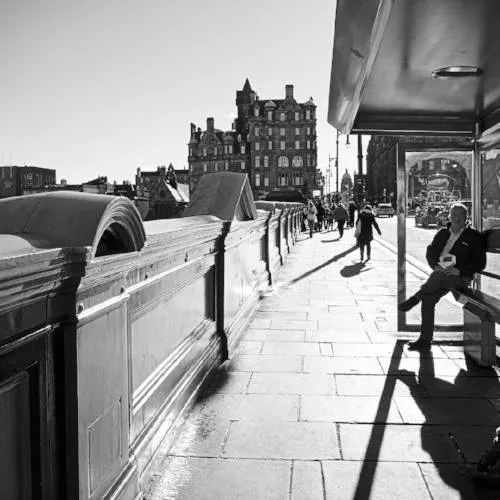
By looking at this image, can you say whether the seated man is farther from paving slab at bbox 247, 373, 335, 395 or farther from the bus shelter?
paving slab at bbox 247, 373, 335, 395

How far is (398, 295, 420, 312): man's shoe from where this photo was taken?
21.7ft

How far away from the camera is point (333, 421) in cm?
423

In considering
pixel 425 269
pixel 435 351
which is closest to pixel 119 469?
pixel 435 351

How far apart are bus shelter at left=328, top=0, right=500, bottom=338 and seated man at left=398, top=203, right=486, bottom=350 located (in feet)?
0.76

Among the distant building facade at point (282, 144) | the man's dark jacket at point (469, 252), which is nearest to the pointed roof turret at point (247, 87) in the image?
the distant building facade at point (282, 144)

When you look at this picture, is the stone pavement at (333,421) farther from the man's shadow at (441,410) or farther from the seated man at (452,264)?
the seated man at (452,264)

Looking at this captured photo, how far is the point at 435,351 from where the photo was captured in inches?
247

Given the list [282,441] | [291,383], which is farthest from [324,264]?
[282,441]

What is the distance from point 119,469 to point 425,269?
39.7 feet

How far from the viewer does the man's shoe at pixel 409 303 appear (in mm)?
6608

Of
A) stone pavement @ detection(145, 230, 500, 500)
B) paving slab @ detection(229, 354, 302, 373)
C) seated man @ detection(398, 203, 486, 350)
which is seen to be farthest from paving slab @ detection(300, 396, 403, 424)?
seated man @ detection(398, 203, 486, 350)

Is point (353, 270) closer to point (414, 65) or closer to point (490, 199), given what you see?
point (490, 199)

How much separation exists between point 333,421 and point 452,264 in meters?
2.87

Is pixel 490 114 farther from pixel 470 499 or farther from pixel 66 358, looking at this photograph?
pixel 66 358
